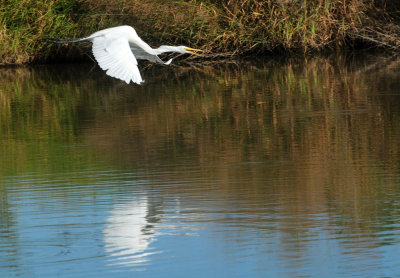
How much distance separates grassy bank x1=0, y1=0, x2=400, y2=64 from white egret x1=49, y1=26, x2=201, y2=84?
8.28 metres

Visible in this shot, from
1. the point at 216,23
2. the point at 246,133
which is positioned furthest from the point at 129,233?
the point at 216,23

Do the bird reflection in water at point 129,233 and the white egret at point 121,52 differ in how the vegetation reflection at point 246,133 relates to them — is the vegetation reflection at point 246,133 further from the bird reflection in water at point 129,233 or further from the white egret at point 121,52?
the white egret at point 121,52

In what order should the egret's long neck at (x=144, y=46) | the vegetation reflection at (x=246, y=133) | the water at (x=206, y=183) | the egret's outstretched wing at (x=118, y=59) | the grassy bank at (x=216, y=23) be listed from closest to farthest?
the water at (x=206, y=183), the vegetation reflection at (x=246, y=133), the egret's outstretched wing at (x=118, y=59), the egret's long neck at (x=144, y=46), the grassy bank at (x=216, y=23)

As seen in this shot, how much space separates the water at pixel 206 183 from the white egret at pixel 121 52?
31.6 inches

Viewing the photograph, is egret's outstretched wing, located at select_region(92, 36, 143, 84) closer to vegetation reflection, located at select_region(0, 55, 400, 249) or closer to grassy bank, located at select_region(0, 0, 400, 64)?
vegetation reflection, located at select_region(0, 55, 400, 249)

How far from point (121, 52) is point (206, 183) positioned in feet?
8.42

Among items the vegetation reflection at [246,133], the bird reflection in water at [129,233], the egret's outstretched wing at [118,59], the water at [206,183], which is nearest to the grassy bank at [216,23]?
the vegetation reflection at [246,133]

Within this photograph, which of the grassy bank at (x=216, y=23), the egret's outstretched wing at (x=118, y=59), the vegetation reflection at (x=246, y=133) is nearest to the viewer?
the vegetation reflection at (x=246, y=133)

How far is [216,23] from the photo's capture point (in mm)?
18109

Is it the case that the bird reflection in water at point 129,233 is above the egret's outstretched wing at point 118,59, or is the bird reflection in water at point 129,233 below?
below

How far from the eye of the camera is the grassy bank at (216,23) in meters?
18.0

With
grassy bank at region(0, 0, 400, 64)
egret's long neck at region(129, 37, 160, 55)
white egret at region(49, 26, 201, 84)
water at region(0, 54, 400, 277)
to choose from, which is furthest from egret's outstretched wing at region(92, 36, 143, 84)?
grassy bank at region(0, 0, 400, 64)

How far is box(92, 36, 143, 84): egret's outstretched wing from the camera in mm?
8203

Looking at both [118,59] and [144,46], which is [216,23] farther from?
[118,59]
